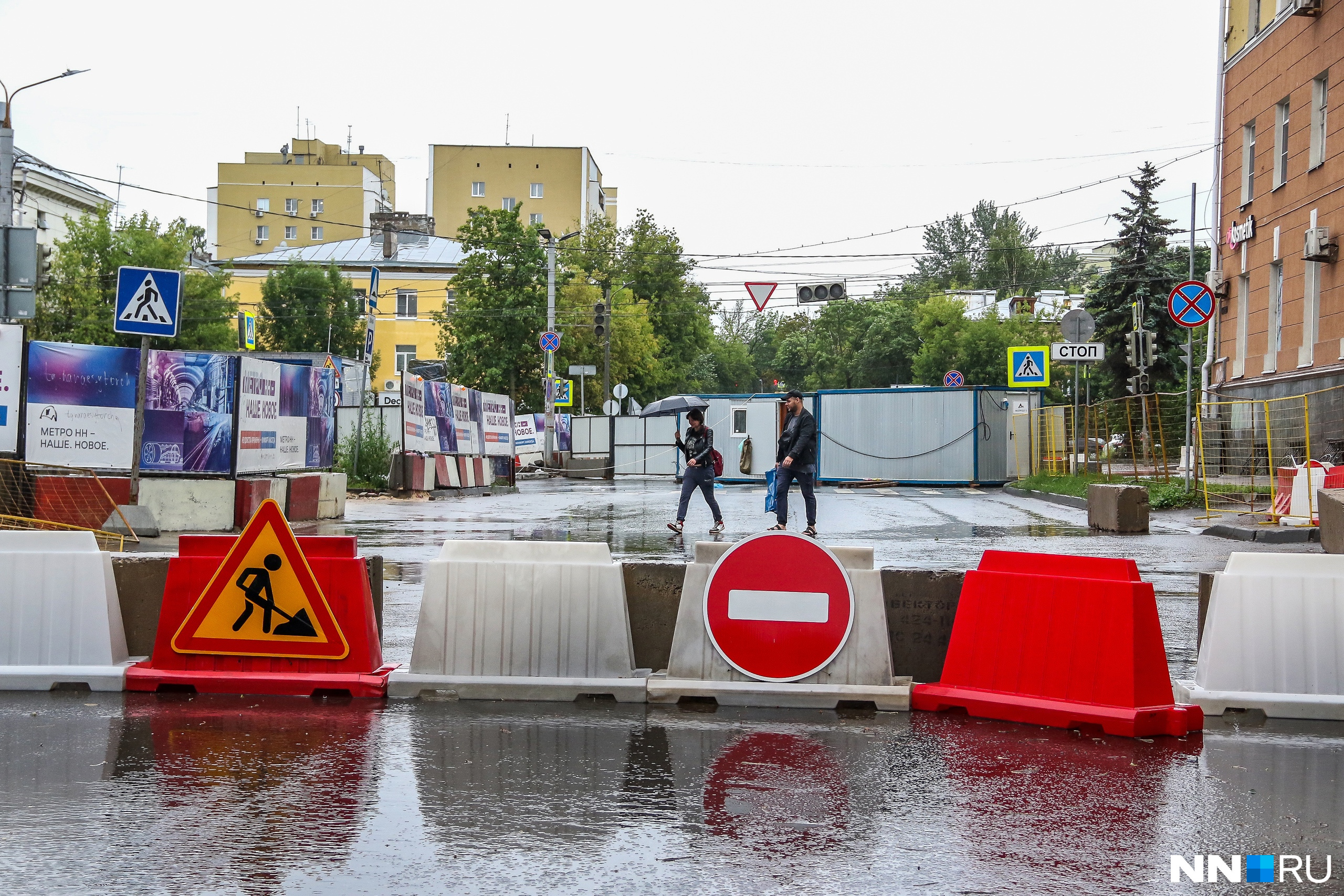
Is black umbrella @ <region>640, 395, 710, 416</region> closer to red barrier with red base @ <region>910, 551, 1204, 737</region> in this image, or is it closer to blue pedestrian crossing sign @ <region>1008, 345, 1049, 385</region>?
blue pedestrian crossing sign @ <region>1008, 345, 1049, 385</region>

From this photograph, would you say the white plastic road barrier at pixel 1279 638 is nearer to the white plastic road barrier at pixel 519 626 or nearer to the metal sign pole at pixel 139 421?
the white plastic road barrier at pixel 519 626

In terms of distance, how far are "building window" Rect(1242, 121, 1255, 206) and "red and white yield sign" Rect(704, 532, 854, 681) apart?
1045 inches

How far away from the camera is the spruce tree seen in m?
58.3

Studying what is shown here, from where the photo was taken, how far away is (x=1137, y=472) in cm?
2736

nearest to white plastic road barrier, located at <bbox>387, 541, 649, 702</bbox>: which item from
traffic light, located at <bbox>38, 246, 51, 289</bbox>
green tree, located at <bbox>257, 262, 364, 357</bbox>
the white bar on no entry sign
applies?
the white bar on no entry sign

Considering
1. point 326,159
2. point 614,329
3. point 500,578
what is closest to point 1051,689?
point 500,578

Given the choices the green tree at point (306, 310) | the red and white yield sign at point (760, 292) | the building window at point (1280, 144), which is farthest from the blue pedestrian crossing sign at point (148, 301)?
the green tree at point (306, 310)

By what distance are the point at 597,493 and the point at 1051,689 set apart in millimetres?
23833

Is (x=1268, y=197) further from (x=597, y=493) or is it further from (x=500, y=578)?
(x=500, y=578)

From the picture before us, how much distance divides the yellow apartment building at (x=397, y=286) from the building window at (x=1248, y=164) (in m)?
55.6

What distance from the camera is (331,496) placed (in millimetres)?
19828

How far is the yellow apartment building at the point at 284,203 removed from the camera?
8981cm

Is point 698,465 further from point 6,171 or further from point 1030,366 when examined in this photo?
point 1030,366

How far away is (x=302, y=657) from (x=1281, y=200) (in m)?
26.1
